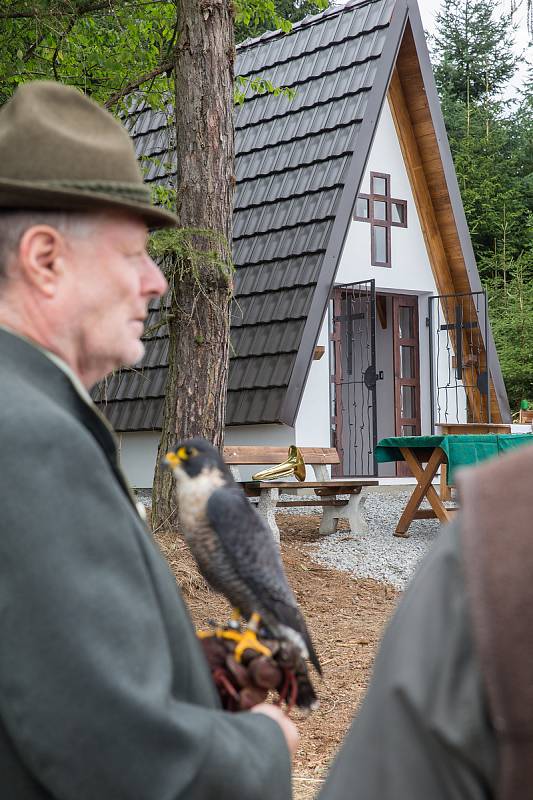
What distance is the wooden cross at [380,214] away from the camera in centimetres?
1509

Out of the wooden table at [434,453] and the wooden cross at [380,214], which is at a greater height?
the wooden cross at [380,214]

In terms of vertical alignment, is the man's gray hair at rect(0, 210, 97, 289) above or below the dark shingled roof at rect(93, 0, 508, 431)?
below

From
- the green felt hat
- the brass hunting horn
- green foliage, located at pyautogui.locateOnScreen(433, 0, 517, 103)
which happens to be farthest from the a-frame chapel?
green foliage, located at pyautogui.locateOnScreen(433, 0, 517, 103)

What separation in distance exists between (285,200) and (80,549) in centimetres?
1284

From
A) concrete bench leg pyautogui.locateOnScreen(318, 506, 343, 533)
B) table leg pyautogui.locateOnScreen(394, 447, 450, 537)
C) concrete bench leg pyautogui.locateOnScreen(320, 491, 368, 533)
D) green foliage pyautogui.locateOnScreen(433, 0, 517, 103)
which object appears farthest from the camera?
green foliage pyautogui.locateOnScreen(433, 0, 517, 103)

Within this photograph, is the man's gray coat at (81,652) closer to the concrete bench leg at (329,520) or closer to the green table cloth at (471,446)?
the green table cloth at (471,446)

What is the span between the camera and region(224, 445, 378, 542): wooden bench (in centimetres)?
999

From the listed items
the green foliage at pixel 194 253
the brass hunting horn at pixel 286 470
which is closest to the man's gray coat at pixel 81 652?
the green foliage at pixel 194 253

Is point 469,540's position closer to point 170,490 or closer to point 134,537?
point 134,537

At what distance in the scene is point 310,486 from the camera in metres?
10.6

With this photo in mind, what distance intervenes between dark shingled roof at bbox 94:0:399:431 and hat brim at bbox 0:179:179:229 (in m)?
10.4

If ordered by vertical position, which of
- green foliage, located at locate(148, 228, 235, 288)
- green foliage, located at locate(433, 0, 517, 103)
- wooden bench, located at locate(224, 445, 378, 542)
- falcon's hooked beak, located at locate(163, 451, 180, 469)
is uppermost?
green foliage, located at locate(433, 0, 517, 103)

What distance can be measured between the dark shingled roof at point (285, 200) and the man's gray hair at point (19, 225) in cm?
1037

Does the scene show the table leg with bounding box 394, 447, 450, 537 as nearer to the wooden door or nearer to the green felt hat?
the wooden door
